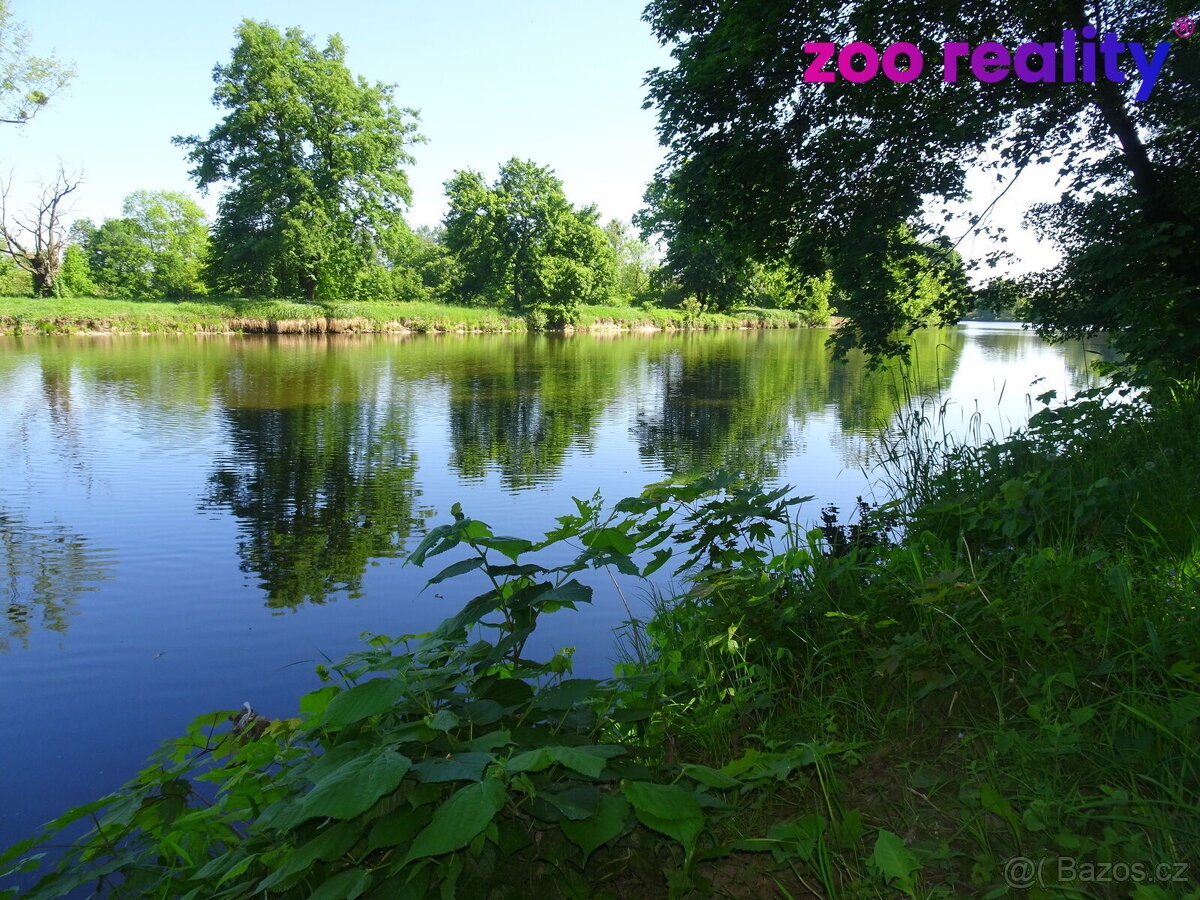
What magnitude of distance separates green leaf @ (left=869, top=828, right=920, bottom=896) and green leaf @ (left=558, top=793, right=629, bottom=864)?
1.91 ft

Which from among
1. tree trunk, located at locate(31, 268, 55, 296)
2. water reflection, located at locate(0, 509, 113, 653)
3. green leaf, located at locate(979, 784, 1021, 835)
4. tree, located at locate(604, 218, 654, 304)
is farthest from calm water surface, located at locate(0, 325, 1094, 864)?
tree, located at locate(604, 218, 654, 304)

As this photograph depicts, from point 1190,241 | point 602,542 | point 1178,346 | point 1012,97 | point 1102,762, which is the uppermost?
point 1012,97

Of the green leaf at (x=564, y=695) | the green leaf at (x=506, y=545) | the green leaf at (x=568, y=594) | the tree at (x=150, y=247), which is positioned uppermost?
the tree at (x=150, y=247)

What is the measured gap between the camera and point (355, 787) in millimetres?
1482

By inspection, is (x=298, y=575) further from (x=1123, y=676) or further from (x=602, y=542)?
(x=1123, y=676)

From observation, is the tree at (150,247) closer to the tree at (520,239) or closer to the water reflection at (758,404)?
the tree at (520,239)

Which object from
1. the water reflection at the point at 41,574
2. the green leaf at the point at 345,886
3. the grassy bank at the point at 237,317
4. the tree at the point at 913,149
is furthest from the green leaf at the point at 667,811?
the grassy bank at the point at 237,317

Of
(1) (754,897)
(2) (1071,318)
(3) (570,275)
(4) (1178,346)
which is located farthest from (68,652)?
(3) (570,275)

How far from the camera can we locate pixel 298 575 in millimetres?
6238

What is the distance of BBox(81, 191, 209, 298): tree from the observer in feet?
205

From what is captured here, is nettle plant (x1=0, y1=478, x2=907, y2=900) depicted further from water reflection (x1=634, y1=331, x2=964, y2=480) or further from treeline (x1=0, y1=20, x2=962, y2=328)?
treeline (x1=0, y1=20, x2=962, y2=328)

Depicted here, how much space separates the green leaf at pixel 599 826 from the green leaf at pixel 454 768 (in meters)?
0.23

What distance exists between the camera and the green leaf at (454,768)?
1551 mm

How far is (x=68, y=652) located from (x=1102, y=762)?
564 centimetres
